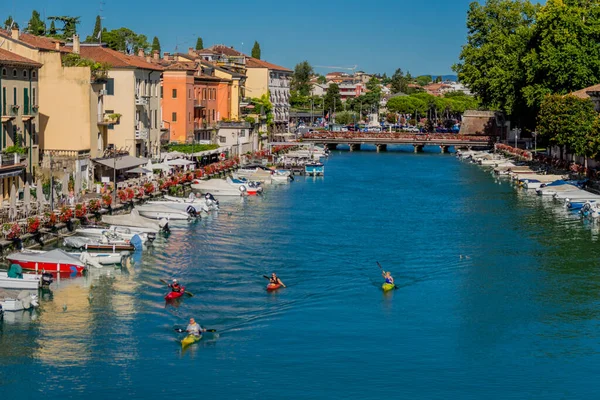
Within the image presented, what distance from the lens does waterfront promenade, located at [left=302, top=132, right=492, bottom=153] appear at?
427ft

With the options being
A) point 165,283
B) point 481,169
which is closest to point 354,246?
point 165,283

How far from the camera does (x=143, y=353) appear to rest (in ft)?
103

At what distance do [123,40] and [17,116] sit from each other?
7614 centimetres

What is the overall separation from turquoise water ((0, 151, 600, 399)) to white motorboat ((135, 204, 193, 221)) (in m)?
Result: 1.24

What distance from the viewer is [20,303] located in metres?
35.3

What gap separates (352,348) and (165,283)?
1008 centimetres

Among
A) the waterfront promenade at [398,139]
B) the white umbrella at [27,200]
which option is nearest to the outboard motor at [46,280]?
the white umbrella at [27,200]

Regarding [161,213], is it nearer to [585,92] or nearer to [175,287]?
[175,287]

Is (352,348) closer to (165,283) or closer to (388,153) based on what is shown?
(165,283)

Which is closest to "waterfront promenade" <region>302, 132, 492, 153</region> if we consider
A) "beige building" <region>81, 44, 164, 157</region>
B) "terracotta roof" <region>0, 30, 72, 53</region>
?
"beige building" <region>81, 44, 164, 157</region>

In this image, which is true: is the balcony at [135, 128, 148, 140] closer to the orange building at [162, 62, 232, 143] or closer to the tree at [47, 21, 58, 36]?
the orange building at [162, 62, 232, 143]

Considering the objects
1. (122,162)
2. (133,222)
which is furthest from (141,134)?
(133,222)

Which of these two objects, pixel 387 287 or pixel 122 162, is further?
pixel 122 162

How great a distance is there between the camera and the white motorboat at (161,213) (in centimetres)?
5749
